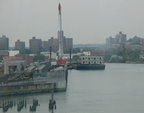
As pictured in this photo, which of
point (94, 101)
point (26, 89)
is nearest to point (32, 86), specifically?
point (26, 89)

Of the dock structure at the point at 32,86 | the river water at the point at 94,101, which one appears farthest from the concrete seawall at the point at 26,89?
the river water at the point at 94,101

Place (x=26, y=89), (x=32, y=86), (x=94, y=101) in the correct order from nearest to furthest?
(x=94, y=101), (x=26, y=89), (x=32, y=86)

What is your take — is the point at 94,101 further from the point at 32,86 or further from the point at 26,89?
the point at 32,86

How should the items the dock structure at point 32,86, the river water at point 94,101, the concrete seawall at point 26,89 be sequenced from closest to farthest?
the river water at point 94,101
the concrete seawall at point 26,89
the dock structure at point 32,86

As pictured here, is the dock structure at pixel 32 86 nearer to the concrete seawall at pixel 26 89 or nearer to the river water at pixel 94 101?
the concrete seawall at pixel 26 89

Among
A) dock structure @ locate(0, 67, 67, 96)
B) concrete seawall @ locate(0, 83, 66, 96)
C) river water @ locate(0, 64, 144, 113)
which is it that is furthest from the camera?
dock structure @ locate(0, 67, 67, 96)

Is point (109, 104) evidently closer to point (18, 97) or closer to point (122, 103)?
point (122, 103)

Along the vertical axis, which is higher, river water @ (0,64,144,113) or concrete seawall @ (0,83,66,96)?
concrete seawall @ (0,83,66,96)

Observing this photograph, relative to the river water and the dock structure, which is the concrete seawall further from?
the river water

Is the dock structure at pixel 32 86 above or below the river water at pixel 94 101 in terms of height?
above

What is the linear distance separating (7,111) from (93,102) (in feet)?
9.13

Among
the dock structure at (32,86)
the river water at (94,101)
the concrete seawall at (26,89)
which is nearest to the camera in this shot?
the river water at (94,101)

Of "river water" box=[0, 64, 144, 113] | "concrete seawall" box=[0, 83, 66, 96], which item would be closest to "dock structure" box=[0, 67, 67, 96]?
"concrete seawall" box=[0, 83, 66, 96]

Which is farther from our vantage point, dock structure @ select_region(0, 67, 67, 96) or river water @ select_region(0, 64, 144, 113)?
dock structure @ select_region(0, 67, 67, 96)
